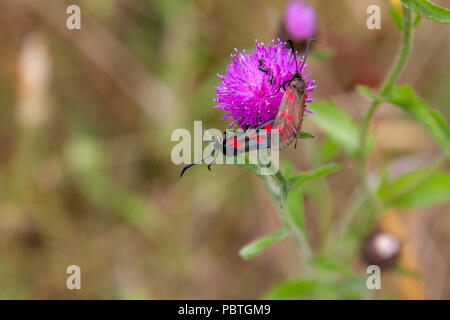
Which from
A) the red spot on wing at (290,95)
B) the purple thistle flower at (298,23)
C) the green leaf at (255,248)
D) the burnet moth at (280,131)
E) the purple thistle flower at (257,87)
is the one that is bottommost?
the green leaf at (255,248)

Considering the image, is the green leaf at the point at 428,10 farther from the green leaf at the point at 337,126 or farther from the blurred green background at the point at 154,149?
the blurred green background at the point at 154,149

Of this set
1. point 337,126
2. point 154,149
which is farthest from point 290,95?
point 154,149

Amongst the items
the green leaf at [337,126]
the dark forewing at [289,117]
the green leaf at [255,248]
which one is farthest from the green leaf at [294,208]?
the dark forewing at [289,117]

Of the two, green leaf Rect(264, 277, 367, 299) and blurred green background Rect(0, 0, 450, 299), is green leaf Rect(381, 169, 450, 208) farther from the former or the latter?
blurred green background Rect(0, 0, 450, 299)

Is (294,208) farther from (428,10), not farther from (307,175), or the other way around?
(428,10)

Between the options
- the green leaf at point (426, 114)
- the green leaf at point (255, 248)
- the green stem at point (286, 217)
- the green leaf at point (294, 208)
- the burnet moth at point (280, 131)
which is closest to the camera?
the burnet moth at point (280, 131)

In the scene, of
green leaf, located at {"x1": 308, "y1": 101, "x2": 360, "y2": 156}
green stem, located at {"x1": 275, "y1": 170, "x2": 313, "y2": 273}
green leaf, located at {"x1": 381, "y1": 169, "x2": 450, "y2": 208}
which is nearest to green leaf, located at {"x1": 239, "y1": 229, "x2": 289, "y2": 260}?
green stem, located at {"x1": 275, "y1": 170, "x2": 313, "y2": 273}
